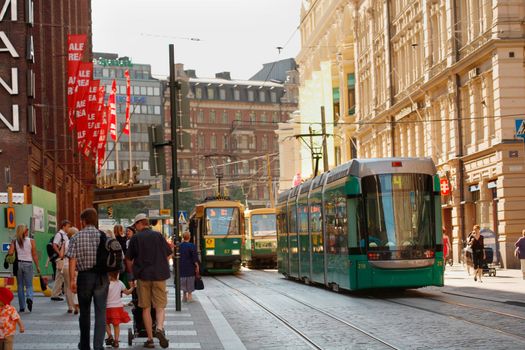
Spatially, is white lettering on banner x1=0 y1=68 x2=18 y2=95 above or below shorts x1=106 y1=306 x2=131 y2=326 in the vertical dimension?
above

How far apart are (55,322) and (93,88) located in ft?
90.6

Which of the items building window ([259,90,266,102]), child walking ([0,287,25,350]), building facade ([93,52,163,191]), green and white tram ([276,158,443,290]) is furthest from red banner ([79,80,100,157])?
building window ([259,90,266,102])

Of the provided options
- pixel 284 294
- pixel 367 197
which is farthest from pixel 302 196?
pixel 367 197

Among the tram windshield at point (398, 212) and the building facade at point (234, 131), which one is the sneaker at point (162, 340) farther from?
the building facade at point (234, 131)

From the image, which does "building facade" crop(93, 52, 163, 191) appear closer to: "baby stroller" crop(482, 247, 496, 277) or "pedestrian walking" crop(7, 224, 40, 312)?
"baby stroller" crop(482, 247, 496, 277)

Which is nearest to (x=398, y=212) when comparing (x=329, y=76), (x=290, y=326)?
(x=290, y=326)

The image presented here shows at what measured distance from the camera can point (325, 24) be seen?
78250 millimetres

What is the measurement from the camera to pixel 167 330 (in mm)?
17000

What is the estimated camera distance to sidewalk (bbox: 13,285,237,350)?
14656 millimetres

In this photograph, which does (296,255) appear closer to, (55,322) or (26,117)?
(26,117)

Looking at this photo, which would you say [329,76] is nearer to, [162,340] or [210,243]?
[210,243]

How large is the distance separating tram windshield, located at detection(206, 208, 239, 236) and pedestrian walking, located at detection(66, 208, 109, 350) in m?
32.8

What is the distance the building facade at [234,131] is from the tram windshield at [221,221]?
85.2 meters

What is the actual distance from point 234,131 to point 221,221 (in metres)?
95.3
